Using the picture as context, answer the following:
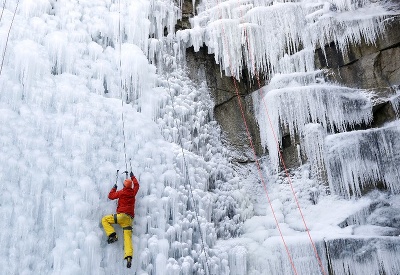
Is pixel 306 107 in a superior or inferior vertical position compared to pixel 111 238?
superior

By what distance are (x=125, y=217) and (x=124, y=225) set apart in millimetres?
102

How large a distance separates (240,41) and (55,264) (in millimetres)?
5056

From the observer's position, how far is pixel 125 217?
201 inches

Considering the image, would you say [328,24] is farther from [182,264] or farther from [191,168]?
[182,264]

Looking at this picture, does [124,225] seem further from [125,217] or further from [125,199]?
[125,199]

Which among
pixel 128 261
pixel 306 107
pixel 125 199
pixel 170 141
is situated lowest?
pixel 128 261

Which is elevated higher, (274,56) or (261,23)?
(261,23)

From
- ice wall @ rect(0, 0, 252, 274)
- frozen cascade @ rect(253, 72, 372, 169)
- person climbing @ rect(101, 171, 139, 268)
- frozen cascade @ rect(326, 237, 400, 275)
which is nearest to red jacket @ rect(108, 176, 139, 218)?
person climbing @ rect(101, 171, 139, 268)

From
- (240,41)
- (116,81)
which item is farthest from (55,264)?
(240,41)

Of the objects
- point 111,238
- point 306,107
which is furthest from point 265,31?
point 111,238

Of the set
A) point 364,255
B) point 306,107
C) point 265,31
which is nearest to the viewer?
point 364,255

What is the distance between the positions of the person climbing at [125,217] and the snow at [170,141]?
15 cm

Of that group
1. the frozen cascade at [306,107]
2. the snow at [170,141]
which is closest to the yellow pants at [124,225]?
the snow at [170,141]

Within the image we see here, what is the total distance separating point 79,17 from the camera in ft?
22.5
